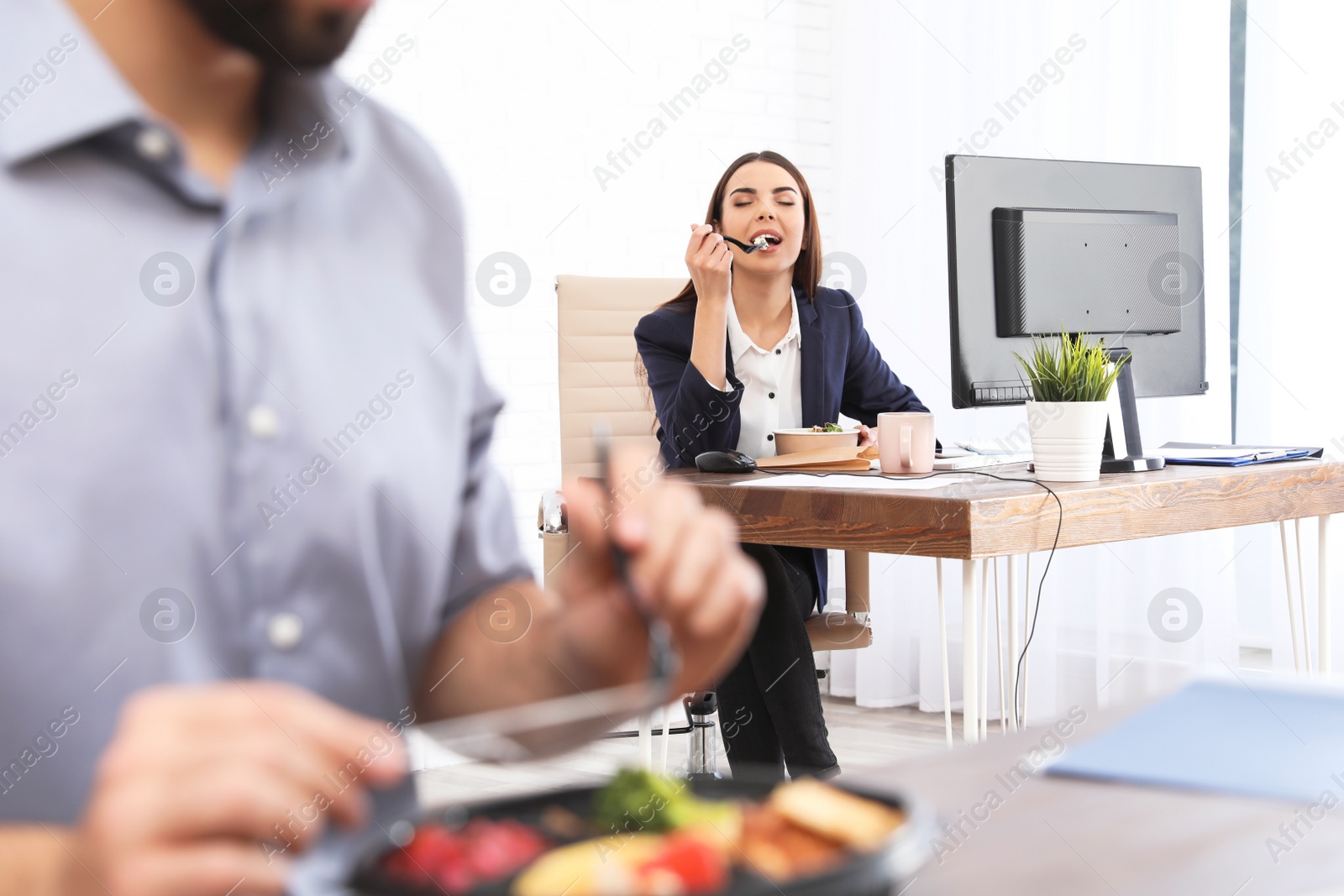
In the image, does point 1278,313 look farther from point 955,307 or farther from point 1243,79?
point 955,307

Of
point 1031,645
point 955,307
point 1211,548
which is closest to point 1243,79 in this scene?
point 1211,548

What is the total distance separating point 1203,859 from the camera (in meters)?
0.61

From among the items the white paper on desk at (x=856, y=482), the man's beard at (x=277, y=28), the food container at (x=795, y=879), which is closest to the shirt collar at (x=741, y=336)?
the white paper on desk at (x=856, y=482)

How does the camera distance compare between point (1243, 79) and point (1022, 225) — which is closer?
point (1022, 225)

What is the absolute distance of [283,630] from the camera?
2.07 ft

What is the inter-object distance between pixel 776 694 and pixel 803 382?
696mm

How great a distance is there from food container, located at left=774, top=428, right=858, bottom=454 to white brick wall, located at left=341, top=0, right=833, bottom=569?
3.66ft

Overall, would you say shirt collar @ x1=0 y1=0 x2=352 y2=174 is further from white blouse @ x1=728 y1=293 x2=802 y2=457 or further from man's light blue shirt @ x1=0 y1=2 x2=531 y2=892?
white blouse @ x1=728 y1=293 x2=802 y2=457

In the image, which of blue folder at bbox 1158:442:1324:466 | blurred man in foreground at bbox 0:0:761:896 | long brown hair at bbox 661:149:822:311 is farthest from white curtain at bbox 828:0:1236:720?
blurred man in foreground at bbox 0:0:761:896

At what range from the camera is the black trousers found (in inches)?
96.6

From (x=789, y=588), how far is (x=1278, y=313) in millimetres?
1715

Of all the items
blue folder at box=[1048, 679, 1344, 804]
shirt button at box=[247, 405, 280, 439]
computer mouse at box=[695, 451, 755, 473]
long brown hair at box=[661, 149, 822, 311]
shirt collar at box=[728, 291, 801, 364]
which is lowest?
blue folder at box=[1048, 679, 1344, 804]

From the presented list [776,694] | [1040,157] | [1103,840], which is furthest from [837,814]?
[1040,157]

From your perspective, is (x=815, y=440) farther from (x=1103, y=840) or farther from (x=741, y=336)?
(x=1103, y=840)
